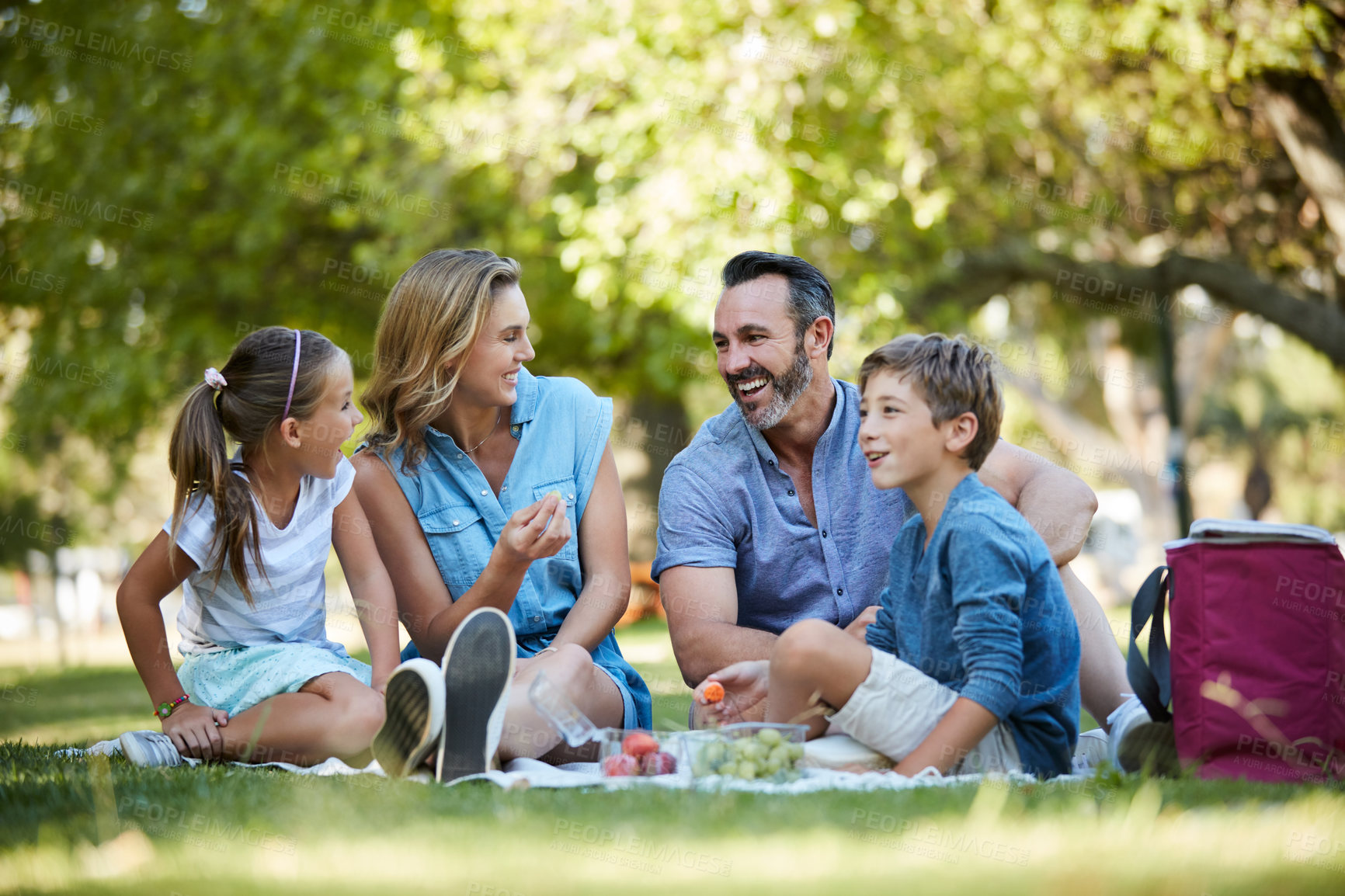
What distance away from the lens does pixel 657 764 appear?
3393 millimetres

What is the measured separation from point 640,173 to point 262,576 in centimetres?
757

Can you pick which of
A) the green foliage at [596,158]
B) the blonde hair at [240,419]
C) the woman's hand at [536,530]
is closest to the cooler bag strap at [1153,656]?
the woman's hand at [536,530]

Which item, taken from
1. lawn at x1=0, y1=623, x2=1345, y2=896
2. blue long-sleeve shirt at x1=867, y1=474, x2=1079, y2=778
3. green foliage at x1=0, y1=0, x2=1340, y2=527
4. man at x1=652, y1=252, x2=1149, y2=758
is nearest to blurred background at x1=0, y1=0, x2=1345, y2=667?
green foliage at x1=0, y1=0, x2=1340, y2=527

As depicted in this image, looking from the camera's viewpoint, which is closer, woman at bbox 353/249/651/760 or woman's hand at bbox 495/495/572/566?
woman's hand at bbox 495/495/572/566

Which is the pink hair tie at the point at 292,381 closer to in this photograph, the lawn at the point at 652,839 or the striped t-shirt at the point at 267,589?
the striped t-shirt at the point at 267,589

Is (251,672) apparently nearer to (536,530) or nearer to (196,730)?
(196,730)

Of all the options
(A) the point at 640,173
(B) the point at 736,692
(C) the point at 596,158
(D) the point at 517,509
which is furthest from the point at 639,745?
(C) the point at 596,158

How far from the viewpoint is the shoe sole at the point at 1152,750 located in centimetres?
329

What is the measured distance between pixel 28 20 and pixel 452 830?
1312 centimetres

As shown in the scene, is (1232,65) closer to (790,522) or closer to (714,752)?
(790,522)

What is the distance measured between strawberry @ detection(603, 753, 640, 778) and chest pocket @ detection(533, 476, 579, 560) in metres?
0.99

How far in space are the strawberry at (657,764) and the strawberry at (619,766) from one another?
44mm

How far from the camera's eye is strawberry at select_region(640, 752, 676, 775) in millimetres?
3387

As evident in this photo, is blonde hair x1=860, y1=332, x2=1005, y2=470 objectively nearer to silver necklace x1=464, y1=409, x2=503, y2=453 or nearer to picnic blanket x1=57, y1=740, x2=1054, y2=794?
picnic blanket x1=57, y1=740, x2=1054, y2=794
